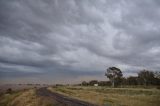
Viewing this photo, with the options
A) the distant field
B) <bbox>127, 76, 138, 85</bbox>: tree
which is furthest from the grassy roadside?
<bbox>127, 76, 138, 85</bbox>: tree

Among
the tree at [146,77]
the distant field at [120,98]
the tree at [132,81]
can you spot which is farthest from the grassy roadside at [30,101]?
the tree at [132,81]

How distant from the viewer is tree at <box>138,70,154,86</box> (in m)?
145

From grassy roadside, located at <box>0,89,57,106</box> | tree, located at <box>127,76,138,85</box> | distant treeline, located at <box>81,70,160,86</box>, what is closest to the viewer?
grassy roadside, located at <box>0,89,57,106</box>

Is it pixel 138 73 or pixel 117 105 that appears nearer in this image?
pixel 117 105

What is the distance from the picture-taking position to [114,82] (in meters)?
160

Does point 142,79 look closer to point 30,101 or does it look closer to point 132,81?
point 132,81

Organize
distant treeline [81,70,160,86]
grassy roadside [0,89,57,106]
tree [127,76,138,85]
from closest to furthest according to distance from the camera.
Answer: grassy roadside [0,89,57,106] → distant treeline [81,70,160,86] → tree [127,76,138,85]

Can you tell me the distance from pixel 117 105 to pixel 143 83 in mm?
118556

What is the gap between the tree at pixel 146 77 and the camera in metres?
145

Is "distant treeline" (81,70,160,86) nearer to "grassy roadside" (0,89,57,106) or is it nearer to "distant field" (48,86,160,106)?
"distant field" (48,86,160,106)

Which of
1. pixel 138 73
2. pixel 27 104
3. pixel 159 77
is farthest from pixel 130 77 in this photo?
pixel 27 104

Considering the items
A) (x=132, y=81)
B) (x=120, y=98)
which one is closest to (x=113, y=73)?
(x=132, y=81)

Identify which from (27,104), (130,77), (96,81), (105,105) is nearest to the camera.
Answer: (105,105)

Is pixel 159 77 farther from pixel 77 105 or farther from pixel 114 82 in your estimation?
pixel 77 105
